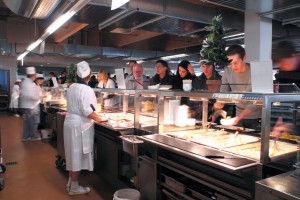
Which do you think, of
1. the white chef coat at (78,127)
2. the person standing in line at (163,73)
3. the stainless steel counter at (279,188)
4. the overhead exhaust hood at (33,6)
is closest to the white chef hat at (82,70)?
the white chef coat at (78,127)

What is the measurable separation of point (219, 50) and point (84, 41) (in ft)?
29.9

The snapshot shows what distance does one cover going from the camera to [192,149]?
1.75m

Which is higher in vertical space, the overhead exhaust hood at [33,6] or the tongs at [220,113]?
the overhead exhaust hood at [33,6]

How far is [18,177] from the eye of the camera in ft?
11.4

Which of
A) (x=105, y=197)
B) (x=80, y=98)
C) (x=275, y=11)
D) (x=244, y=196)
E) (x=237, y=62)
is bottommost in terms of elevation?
(x=105, y=197)

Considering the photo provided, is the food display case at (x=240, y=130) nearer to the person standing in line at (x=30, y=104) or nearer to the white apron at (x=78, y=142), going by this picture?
the white apron at (x=78, y=142)

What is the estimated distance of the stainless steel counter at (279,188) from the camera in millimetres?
1134

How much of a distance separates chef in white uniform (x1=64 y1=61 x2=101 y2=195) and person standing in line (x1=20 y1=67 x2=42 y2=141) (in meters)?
3.12

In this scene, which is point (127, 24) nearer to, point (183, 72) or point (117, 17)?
point (117, 17)

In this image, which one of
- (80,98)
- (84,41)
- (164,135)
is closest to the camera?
(164,135)

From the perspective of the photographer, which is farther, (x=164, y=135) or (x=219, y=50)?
(x=164, y=135)

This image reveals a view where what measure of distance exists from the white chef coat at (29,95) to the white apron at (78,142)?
3117 millimetres

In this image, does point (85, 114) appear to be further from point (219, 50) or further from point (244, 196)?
point (244, 196)

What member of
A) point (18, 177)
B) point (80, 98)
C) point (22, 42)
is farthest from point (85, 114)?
point (22, 42)
